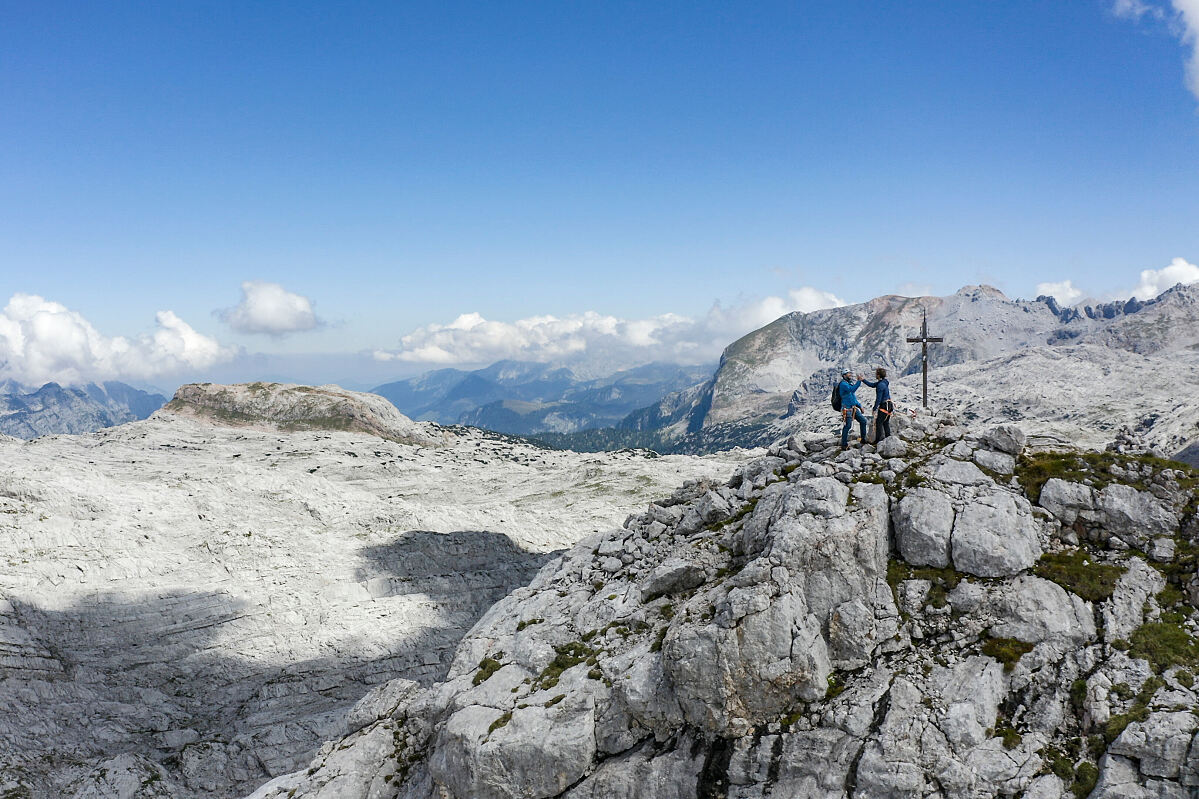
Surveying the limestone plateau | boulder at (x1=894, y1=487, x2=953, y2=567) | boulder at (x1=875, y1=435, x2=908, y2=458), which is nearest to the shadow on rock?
the limestone plateau

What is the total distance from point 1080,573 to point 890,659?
7841 millimetres

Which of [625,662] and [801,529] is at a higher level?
[801,529]

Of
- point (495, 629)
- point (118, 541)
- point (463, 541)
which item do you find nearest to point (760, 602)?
point (495, 629)

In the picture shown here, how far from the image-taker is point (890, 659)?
2191 centimetres

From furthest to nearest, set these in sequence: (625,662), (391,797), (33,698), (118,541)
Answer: (118,541), (33,698), (391,797), (625,662)

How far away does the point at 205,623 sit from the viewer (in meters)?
57.4

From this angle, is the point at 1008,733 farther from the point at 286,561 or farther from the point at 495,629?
the point at 286,561

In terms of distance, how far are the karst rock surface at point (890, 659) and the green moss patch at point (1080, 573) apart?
7 cm

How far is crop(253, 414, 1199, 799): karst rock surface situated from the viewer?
19047 millimetres

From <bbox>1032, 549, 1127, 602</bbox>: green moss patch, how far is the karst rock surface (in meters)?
0.07

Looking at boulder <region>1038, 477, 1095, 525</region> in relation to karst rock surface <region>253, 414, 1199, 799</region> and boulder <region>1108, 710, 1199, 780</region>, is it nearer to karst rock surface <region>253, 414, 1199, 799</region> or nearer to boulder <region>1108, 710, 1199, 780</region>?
karst rock surface <region>253, 414, 1199, 799</region>

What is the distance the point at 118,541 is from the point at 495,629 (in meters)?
54.3

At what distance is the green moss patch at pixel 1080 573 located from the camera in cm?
2147

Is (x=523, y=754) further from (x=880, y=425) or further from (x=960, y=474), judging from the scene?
(x=880, y=425)
